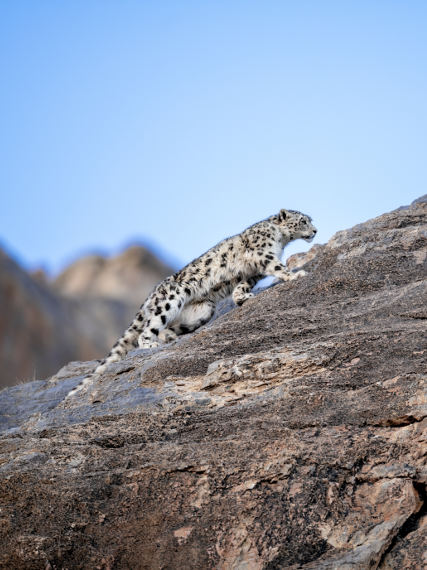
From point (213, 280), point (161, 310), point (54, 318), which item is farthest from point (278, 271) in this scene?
point (54, 318)

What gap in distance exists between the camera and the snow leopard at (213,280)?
549 inches

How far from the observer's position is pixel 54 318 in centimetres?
3120

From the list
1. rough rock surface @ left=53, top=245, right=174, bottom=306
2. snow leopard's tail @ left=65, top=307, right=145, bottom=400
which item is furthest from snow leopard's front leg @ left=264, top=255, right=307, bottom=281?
rough rock surface @ left=53, top=245, right=174, bottom=306

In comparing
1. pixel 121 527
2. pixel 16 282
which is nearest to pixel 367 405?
pixel 121 527

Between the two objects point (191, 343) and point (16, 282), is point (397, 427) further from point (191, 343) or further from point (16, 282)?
point (16, 282)

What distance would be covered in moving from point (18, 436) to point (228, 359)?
2509mm

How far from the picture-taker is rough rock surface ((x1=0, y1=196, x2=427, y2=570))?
22.0ft

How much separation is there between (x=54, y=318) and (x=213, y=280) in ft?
56.8

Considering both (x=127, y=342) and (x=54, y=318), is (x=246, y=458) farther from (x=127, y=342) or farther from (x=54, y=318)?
(x=54, y=318)

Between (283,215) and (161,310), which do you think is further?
(283,215)

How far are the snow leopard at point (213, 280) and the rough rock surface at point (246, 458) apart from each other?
3.63 metres

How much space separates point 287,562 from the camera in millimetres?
6551

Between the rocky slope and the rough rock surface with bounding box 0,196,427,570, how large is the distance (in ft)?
61.5

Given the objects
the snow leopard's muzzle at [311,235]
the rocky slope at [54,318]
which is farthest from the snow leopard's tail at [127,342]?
the rocky slope at [54,318]
